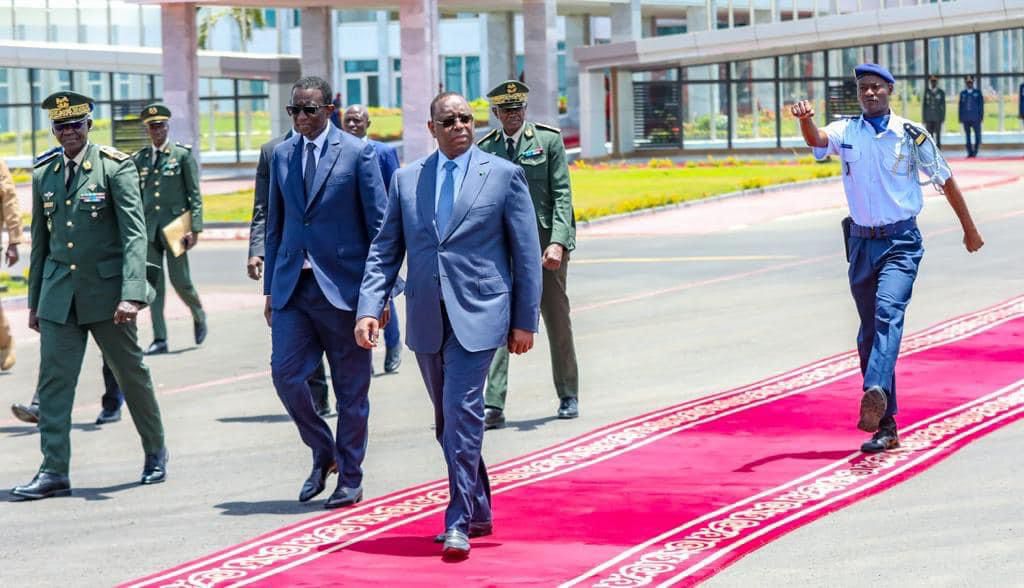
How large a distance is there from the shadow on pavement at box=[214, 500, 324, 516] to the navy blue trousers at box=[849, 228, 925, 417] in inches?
115

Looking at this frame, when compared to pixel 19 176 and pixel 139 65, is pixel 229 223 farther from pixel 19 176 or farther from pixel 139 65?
pixel 139 65

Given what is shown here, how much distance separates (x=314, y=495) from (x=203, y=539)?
3.08 ft

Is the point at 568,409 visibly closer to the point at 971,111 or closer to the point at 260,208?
the point at 260,208

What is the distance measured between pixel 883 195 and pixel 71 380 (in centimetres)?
442

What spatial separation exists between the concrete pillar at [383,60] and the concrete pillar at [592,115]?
38.9 m

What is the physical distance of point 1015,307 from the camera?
52.5 ft

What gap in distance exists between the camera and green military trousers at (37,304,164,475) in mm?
9805

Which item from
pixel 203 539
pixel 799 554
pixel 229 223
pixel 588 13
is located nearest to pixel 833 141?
pixel 799 554

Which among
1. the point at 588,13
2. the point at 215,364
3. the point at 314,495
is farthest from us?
the point at 588,13

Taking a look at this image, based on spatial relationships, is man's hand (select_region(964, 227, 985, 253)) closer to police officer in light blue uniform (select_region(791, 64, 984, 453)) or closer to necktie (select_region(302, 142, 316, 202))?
police officer in light blue uniform (select_region(791, 64, 984, 453))

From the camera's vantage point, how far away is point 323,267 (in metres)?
9.18

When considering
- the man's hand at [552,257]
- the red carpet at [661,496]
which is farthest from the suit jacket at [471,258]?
the man's hand at [552,257]

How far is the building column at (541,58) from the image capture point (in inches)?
1752

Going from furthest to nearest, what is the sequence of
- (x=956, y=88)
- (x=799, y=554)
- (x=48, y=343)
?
(x=956, y=88) < (x=48, y=343) < (x=799, y=554)
